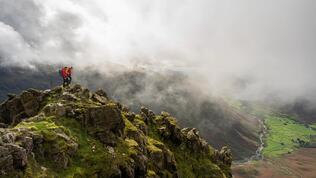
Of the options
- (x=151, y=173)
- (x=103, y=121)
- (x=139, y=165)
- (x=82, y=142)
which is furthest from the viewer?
(x=151, y=173)

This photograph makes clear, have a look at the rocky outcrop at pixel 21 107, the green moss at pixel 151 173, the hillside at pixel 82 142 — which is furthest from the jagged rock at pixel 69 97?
the green moss at pixel 151 173

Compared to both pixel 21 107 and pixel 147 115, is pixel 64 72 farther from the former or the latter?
pixel 147 115

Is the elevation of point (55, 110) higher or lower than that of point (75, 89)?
lower

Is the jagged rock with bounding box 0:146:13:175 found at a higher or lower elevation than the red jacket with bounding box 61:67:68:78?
lower

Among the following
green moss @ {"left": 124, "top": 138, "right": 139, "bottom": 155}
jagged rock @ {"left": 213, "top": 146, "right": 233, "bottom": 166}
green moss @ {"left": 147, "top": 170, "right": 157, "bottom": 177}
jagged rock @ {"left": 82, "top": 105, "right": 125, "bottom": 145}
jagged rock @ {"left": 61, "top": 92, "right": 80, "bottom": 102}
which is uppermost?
jagged rock @ {"left": 61, "top": 92, "right": 80, "bottom": 102}

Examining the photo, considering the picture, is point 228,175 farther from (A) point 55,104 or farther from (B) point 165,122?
(A) point 55,104

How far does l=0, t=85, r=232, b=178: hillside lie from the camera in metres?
66.3

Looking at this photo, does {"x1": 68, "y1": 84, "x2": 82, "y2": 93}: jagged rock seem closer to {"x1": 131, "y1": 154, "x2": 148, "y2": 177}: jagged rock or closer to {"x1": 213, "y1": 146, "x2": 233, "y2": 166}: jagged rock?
{"x1": 131, "y1": 154, "x2": 148, "y2": 177}: jagged rock

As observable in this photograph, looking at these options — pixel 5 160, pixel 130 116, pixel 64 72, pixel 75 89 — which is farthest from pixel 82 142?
pixel 130 116

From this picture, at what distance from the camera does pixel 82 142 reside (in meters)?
80.4

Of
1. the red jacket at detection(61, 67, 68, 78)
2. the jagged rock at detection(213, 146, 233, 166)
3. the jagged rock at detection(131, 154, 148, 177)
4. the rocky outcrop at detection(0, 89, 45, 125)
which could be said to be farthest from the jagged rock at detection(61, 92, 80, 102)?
the jagged rock at detection(213, 146, 233, 166)

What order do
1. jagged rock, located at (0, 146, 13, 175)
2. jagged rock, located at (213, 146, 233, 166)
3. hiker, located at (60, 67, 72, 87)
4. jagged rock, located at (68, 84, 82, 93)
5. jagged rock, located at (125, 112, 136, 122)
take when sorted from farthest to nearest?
jagged rock, located at (213, 146, 233, 166) → jagged rock, located at (125, 112, 136, 122) → hiker, located at (60, 67, 72, 87) → jagged rock, located at (68, 84, 82, 93) → jagged rock, located at (0, 146, 13, 175)

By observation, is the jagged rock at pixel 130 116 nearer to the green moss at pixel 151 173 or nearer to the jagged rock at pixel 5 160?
the green moss at pixel 151 173

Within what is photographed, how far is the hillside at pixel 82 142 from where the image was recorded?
66.3m
